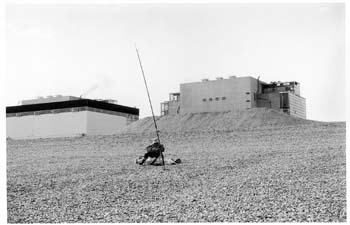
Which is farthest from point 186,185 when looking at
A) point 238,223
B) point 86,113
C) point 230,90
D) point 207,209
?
point 86,113

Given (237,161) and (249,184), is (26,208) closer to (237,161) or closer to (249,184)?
(249,184)

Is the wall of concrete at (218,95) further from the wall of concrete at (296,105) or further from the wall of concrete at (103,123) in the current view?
the wall of concrete at (103,123)

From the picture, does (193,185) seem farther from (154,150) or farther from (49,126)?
(49,126)

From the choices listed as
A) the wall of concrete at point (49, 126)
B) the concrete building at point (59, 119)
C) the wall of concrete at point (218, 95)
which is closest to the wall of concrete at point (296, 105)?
the wall of concrete at point (218, 95)

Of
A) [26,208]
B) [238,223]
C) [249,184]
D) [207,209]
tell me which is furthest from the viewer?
[249,184]

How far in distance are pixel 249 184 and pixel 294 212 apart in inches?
77.5

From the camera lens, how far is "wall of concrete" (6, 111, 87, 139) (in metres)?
32.1

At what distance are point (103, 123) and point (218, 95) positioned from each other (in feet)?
30.2

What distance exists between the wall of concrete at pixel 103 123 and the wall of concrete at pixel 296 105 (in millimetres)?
12571

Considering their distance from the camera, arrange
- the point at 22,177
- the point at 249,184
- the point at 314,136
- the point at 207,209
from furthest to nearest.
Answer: the point at 314,136 < the point at 22,177 < the point at 249,184 < the point at 207,209

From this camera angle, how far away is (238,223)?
6.60 metres

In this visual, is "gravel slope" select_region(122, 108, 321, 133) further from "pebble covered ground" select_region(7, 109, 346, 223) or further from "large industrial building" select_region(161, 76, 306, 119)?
"pebble covered ground" select_region(7, 109, 346, 223)

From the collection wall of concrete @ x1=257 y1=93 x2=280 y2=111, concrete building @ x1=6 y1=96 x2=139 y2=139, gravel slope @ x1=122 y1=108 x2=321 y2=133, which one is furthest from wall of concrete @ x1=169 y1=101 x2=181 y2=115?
wall of concrete @ x1=257 y1=93 x2=280 y2=111

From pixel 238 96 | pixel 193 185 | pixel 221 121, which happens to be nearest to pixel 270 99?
pixel 238 96
